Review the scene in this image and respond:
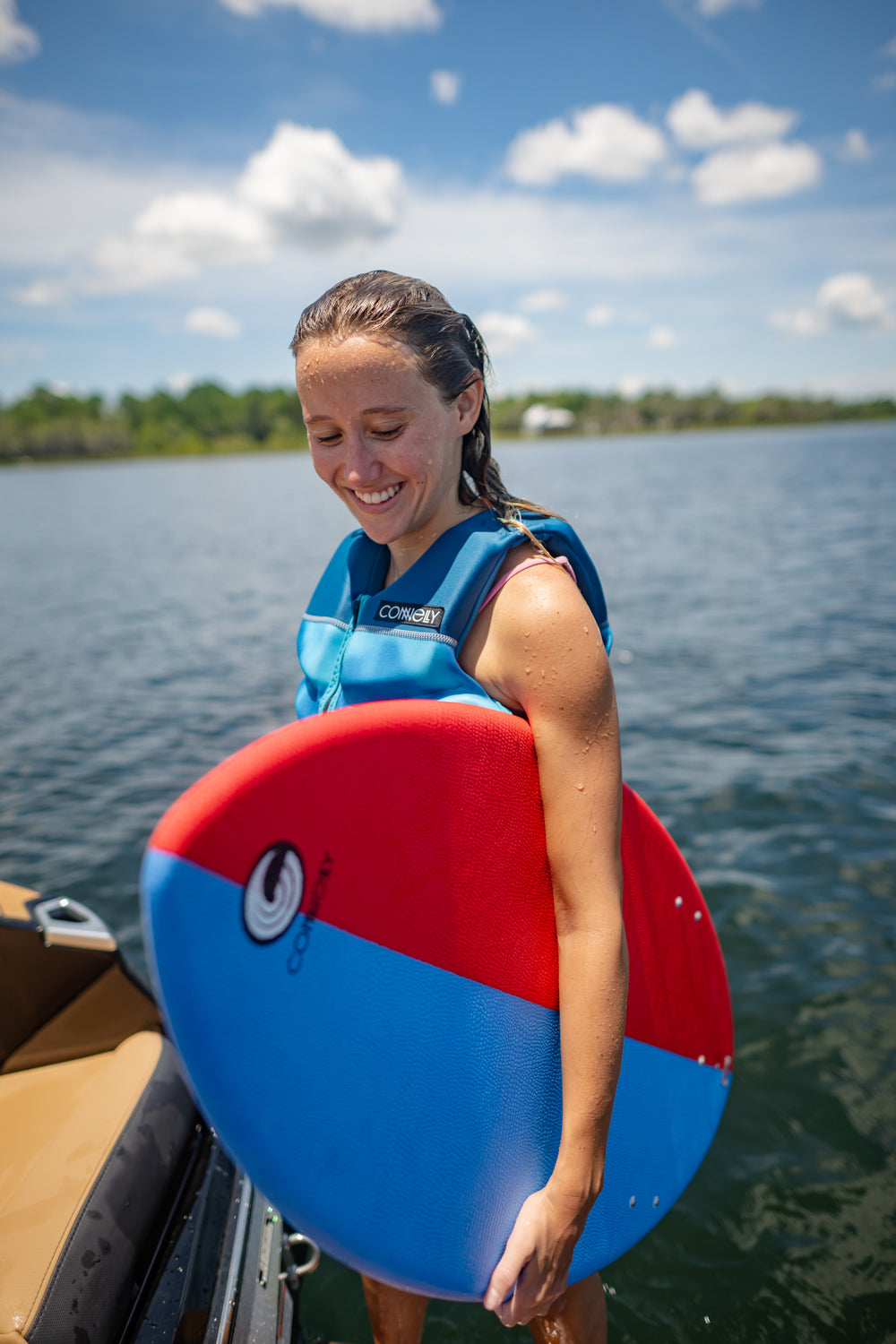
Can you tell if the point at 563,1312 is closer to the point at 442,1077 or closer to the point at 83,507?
the point at 442,1077

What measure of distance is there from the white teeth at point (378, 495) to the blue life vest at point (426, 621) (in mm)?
142

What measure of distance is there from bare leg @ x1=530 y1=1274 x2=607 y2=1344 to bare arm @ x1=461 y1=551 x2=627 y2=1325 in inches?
17.8

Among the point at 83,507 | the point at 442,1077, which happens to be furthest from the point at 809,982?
the point at 83,507

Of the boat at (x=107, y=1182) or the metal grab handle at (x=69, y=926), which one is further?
the metal grab handle at (x=69, y=926)

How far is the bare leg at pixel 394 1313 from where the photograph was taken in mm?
2055

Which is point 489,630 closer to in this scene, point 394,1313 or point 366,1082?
point 366,1082

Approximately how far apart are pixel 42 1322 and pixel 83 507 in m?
39.2

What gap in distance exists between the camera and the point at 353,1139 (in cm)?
139

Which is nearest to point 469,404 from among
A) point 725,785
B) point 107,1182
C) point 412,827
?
point 412,827

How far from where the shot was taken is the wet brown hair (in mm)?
1553

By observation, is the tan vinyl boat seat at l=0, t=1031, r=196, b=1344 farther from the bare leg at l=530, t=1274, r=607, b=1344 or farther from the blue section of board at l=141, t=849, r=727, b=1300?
the bare leg at l=530, t=1274, r=607, b=1344

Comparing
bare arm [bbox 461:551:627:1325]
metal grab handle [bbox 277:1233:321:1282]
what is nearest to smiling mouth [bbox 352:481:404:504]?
bare arm [bbox 461:551:627:1325]

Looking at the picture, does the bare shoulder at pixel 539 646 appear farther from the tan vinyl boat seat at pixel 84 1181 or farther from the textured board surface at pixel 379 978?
the tan vinyl boat seat at pixel 84 1181

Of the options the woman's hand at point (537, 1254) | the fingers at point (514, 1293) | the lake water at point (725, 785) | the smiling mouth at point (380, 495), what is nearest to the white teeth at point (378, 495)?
the smiling mouth at point (380, 495)
